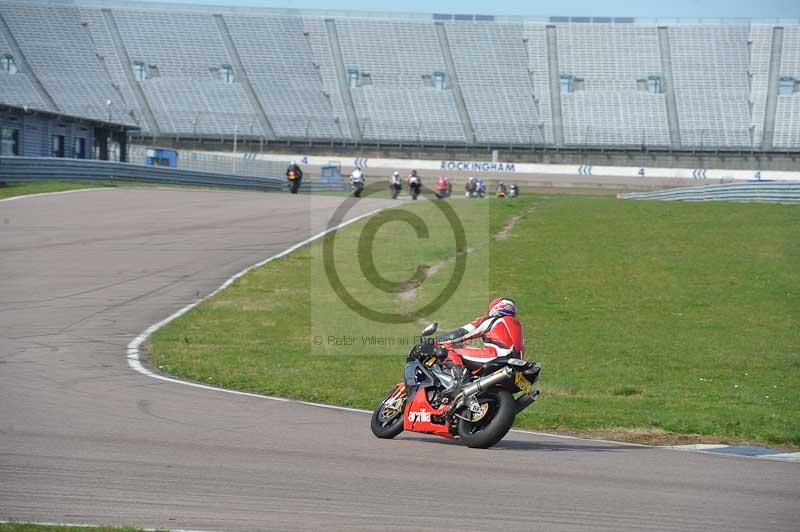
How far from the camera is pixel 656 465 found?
858 cm

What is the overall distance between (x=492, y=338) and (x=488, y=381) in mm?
543

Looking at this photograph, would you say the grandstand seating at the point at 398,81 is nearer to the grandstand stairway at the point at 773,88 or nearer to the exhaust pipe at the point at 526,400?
the grandstand stairway at the point at 773,88

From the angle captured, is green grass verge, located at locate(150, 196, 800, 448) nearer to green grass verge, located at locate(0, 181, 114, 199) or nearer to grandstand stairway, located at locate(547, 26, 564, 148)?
green grass verge, located at locate(0, 181, 114, 199)

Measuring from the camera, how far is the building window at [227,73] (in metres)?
73.9

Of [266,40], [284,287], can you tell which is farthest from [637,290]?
[266,40]

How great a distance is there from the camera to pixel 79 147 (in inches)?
1930

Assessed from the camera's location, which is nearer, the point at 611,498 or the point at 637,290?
the point at 611,498

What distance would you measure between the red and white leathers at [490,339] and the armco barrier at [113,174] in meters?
29.2

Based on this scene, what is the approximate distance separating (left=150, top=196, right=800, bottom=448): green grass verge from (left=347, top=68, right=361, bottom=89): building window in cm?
4670

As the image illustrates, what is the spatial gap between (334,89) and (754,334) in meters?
60.6

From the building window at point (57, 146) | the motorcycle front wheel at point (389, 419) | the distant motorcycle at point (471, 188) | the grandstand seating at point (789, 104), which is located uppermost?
the grandstand seating at point (789, 104)

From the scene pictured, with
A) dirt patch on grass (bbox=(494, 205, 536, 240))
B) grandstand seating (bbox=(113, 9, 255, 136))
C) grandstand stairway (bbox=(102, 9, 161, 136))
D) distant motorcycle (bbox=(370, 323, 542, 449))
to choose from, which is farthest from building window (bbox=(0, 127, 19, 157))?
distant motorcycle (bbox=(370, 323, 542, 449))

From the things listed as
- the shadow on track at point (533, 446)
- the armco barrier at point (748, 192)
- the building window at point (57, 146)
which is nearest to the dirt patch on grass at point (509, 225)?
the armco barrier at point (748, 192)

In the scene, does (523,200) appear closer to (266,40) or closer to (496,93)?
(496,93)
